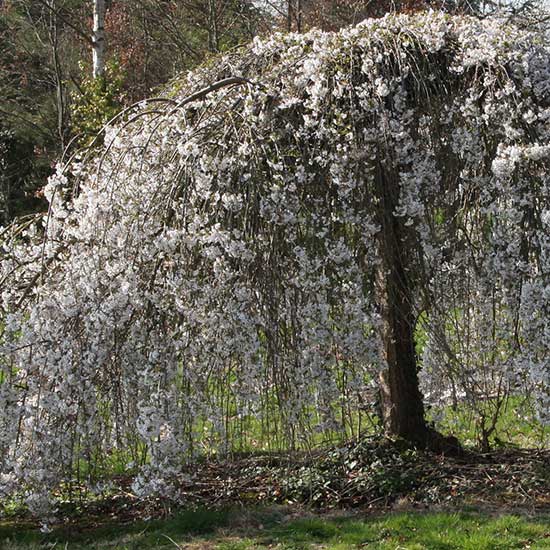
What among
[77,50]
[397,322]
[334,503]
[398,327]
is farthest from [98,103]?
[334,503]

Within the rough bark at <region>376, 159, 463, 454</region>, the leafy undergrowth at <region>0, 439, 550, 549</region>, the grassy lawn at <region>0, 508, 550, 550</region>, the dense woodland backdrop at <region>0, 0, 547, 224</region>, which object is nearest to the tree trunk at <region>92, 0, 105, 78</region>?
the dense woodland backdrop at <region>0, 0, 547, 224</region>

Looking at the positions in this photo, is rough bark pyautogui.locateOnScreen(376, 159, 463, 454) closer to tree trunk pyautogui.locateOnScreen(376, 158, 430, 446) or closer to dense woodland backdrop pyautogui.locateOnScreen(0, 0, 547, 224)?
tree trunk pyautogui.locateOnScreen(376, 158, 430, 446)

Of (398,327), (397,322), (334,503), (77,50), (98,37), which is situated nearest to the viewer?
(397,322)

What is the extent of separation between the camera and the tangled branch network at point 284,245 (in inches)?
141

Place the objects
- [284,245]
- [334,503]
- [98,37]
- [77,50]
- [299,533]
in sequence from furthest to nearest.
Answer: [77,50] < [98,37] < [334,503] < [299,533] < [284,245]

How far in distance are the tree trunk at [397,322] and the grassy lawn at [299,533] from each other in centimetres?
84

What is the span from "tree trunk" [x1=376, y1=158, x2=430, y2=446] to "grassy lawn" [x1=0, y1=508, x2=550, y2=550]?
84cm

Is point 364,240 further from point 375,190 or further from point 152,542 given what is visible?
point 152,542

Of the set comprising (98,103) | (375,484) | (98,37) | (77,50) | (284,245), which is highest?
(77,50)

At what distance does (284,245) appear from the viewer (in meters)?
3.68

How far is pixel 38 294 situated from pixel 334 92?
1738mm

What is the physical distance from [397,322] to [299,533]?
121cm

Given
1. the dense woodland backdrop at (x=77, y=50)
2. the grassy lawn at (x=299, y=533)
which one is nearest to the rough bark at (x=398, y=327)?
the grassy lawn at (x=299, y=533)

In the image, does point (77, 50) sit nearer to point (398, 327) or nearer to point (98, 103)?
point (98, 103)
